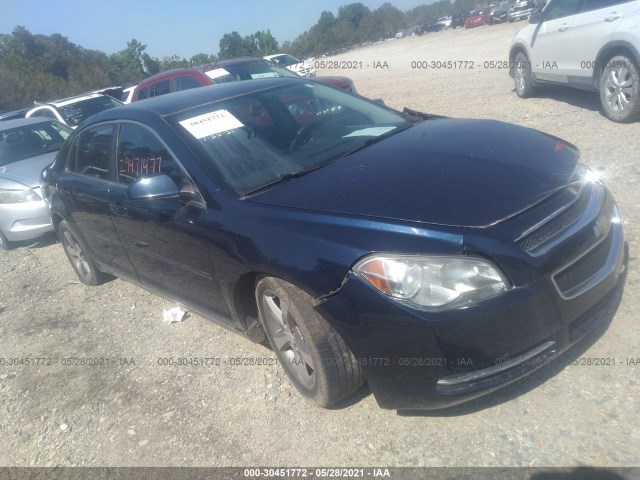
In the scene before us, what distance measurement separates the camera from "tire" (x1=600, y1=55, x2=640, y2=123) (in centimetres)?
602

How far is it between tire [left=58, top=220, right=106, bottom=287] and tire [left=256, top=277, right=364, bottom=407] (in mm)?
2695

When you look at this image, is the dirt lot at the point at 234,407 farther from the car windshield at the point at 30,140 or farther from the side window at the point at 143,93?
the side window at the point at 143,93

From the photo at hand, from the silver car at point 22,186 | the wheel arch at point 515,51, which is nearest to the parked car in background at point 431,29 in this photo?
the wheel arch at point 515,51

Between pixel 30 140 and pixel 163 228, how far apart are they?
237 inches

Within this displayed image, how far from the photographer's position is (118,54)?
159ft

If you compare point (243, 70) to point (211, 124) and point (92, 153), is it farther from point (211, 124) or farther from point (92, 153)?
point (211, 124)

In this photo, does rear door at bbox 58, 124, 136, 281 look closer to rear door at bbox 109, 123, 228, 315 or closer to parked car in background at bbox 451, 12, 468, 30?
rear door at bbox 109, 123, 228, 315

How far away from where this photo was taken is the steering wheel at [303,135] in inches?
136

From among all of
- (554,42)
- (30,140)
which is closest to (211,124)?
(30,140)

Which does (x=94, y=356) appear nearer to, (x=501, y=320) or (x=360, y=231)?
(x=360, y=231)

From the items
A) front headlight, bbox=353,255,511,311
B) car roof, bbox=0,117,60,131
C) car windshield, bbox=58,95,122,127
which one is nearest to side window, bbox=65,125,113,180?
front headlight, bbox=353,255,511,311

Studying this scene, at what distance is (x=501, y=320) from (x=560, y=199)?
0.71 meters

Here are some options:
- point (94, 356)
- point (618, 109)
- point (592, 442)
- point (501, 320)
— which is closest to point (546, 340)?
point (501, 320)

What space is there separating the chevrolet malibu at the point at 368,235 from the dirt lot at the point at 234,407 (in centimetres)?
26
